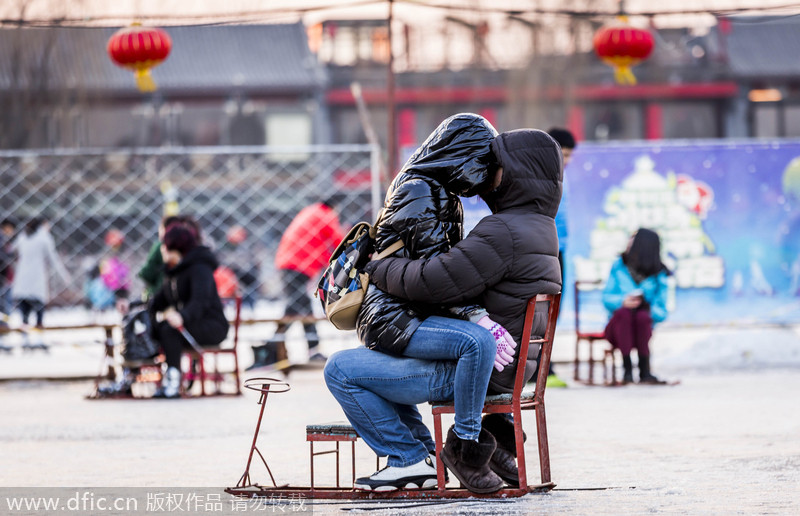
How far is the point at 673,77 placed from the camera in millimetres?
37938

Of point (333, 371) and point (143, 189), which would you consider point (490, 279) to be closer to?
point (333, 371)

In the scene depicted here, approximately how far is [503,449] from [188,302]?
4.78 metres

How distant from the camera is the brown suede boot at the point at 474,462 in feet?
15.0

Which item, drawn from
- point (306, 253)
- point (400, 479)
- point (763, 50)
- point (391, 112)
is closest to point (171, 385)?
point (306, 253)

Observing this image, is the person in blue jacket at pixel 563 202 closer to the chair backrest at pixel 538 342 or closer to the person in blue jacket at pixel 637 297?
the person in blue jacket at pixel 637 297

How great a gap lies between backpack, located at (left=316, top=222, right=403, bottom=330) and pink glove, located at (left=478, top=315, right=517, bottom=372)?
17.6 inches

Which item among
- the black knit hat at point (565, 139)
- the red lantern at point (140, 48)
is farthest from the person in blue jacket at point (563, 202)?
the red lantern at point (140, 48)

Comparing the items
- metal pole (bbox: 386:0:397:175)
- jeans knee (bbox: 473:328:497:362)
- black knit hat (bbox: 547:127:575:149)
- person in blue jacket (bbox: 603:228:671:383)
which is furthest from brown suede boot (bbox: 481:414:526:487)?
metal pole (bbox: 386:0:397:175)

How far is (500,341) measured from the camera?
463cm

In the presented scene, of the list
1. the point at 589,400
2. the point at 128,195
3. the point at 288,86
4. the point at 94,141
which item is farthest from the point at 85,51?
the point at 589,400

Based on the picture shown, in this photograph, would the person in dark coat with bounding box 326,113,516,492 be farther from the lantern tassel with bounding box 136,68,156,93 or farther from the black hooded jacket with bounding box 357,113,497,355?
the lantern tassel with bounding box 136,68,156,93

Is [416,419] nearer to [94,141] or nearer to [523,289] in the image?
[523,289]

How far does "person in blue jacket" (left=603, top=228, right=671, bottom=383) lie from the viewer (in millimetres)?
9438

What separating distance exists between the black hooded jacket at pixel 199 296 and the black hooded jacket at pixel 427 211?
180 inches
